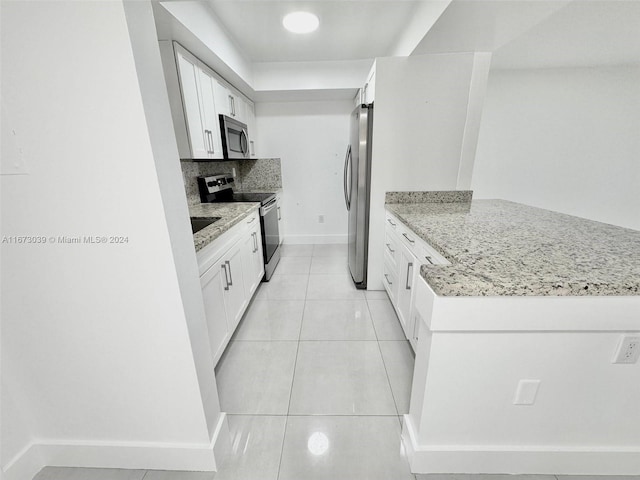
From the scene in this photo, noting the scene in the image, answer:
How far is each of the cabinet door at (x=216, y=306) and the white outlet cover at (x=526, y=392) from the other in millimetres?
1483

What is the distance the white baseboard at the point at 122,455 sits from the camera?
1065 mm

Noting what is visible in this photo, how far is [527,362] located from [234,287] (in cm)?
176

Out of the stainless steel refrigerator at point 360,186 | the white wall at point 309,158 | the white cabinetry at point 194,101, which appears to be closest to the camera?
the white cabinetry at point 194,101

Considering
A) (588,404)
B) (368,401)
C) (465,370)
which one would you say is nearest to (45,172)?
(465,370)

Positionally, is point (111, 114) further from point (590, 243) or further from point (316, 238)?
point (316, 238)

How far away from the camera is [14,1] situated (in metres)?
0.62

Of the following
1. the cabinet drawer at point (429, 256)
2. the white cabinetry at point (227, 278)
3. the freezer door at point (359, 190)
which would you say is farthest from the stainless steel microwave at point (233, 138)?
the cabinet drawer at point (429, 256)

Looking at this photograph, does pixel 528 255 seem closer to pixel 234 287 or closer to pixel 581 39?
pixel 234 287

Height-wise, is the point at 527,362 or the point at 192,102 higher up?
the point at 192,102

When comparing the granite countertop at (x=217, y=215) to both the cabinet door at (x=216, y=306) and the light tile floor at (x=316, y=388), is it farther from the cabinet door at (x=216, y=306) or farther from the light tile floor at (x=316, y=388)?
the light tile floor at (x=316, y=388)

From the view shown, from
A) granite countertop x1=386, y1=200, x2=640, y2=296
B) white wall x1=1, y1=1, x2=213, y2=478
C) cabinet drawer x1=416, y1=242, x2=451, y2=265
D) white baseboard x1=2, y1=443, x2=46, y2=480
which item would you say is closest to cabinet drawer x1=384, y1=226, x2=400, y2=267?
granite countertop x1=386, y1=200, x2=640, y2=296

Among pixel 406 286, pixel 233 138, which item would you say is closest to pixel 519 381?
pixel 406 286

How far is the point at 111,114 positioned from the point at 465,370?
55.5 inches

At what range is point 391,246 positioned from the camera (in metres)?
2.21
